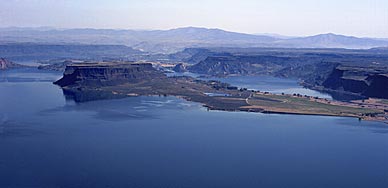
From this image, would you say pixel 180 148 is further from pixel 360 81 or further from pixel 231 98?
pixel 360 81

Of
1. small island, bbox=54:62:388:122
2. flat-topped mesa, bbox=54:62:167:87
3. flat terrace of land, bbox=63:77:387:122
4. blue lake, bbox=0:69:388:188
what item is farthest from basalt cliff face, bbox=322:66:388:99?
flat-topped mesa, bbox=54:62:167:87

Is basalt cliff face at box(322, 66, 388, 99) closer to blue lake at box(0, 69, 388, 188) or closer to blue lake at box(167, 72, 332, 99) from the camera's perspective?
blue lake at box(167, 72, 332, 99)

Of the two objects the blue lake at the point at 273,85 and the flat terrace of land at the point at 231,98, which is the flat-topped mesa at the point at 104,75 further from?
the blue lake at the point at 273,85

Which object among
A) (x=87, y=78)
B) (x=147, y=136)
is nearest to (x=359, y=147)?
(x=147, y=136)

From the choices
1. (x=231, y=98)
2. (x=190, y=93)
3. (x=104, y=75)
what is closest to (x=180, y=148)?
(x=231, y=98)

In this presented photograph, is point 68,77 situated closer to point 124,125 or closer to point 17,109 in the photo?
point 17,109
